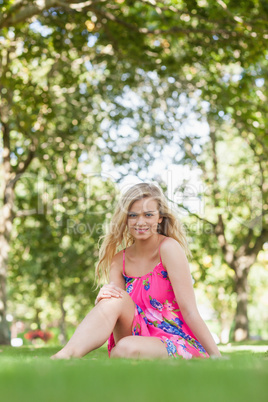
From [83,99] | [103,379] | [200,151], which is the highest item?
[103,379]

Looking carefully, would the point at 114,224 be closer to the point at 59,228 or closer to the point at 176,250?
the point at 176,250

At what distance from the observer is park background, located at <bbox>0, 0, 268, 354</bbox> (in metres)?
12.5

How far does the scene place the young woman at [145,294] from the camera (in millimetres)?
4398

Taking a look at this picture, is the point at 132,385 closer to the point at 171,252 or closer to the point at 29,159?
the point at 171,252

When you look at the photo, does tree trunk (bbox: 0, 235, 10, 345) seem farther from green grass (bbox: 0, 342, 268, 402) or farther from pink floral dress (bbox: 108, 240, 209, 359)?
green grass (bbox: 0, 342, 268, 402)

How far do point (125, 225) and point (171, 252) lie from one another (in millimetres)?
766

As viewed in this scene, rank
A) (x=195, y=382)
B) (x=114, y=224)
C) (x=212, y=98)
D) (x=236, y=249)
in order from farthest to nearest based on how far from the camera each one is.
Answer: (x=236, y=249) → (x=212, y=98) → (x=114, y=224) → (x=195, y=382)

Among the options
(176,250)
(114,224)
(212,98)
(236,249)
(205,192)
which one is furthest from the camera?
(236,249)

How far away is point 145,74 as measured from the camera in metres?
15.4

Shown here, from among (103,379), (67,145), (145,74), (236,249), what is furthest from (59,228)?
(103,379)

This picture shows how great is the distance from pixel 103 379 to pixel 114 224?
3.37 m

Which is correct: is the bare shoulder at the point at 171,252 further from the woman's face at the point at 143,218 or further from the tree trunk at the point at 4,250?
the tree trunk at the point at 4,250

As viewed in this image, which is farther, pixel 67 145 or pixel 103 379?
pixel 67 145

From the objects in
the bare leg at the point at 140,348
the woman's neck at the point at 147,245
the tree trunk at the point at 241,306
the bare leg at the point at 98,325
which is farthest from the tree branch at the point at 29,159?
the bare leg at the point at 140,348
